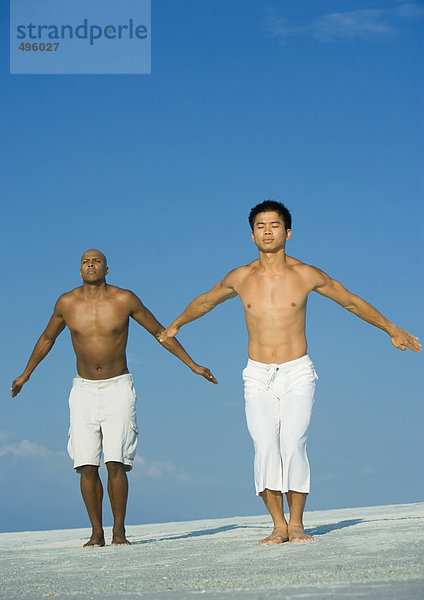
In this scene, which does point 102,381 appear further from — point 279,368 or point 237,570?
point 237,570

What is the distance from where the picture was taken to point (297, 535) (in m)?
5.88

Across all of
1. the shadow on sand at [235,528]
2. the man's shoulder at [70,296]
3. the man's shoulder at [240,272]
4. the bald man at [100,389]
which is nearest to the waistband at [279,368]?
the man's shoulder at [240,272]

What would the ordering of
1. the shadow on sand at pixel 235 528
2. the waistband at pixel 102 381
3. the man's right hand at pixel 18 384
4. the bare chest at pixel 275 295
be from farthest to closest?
1. the man's right hand at pixel 18 384
2. the waistband at pixel 102 381
3. the shadow on sand at pixel 235 528
4. the bare chest at pixel 275 295

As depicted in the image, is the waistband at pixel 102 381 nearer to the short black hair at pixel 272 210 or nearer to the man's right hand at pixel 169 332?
the man's right hand at pixel 169 332

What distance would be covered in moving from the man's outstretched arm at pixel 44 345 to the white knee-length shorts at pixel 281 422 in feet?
8.46

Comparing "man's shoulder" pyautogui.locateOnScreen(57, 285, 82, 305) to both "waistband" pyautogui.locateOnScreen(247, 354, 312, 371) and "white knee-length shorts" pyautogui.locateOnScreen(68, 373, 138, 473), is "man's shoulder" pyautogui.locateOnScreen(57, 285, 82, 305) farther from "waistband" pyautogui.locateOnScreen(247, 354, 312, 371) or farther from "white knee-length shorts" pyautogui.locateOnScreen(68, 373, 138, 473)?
"waistband" pyautogui.locateOnScreen(247, 354, 312, 371)

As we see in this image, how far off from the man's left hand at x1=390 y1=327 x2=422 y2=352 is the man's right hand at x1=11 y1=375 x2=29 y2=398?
385 cm

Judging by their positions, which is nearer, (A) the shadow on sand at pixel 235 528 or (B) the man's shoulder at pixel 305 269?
(B) the man's shoulder at pixel 305 269

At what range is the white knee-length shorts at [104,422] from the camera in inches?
292

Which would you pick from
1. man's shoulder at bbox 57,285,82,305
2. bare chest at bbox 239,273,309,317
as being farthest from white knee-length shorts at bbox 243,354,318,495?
man's shoulder at bbox 57,285,82,305

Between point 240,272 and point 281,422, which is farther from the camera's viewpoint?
point 240,272

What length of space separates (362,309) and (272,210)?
1.07 metres

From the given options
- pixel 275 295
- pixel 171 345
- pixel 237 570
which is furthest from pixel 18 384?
pixel 237 570

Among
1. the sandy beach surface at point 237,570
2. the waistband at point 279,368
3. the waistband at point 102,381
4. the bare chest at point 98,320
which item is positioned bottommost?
the sandy beach surface at point 237,570
